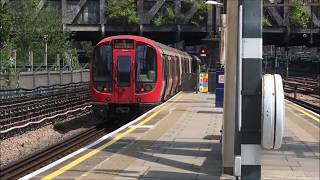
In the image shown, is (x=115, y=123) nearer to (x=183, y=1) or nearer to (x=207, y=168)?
(x=207, y=168)

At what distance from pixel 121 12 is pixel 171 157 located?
60257 millimetres

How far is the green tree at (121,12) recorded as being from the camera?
2729 inches

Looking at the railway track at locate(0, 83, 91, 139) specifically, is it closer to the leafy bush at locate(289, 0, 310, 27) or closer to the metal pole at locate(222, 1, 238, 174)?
the metal pole at locate(222, 1, 238, 174)

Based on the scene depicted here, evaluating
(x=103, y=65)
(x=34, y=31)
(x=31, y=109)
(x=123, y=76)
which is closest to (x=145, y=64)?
(x=123, y=76)

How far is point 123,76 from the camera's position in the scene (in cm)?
2072

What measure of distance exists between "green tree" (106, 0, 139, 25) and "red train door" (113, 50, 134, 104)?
48.7m

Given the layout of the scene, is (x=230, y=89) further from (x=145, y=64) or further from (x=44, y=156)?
(x=145, y=64)

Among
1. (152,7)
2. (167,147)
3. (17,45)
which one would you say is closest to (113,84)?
(167,147)

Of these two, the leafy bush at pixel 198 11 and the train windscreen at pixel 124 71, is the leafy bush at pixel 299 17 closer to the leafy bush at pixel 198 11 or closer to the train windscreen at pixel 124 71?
the leafy bush at pixel 198 11

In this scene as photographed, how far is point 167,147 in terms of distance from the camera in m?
11.0

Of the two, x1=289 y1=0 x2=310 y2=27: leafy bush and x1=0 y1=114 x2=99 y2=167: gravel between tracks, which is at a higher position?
x1=289 y1=0 x2=310 y2=27: leafy bush

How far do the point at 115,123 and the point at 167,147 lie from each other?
1191 centimetres

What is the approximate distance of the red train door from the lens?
20641 mm

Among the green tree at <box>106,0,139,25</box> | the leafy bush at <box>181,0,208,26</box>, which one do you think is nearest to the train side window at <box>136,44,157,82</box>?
the green tree at <box>106,0,139,25</box>
